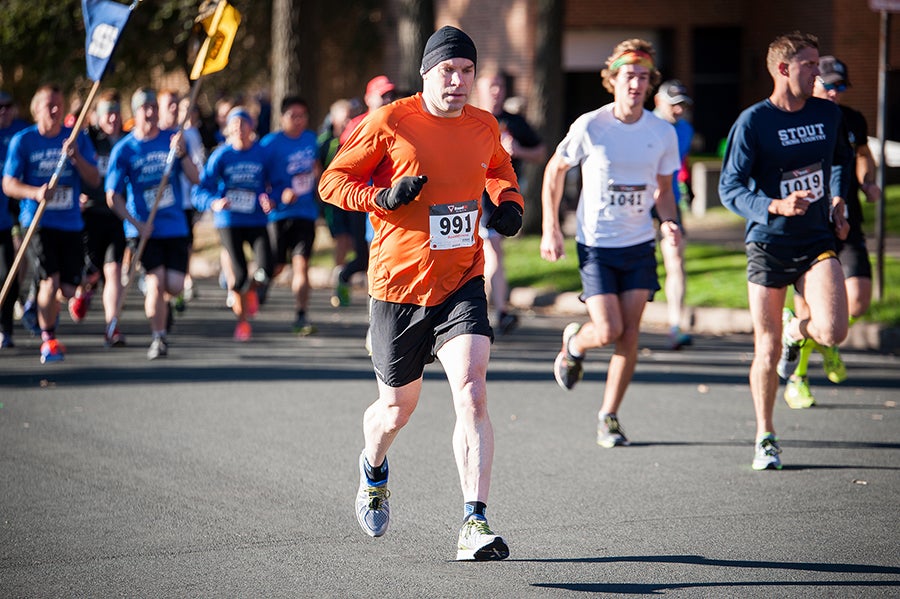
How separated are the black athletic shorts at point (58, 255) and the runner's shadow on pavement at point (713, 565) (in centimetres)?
703

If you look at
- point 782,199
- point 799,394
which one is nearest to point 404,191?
point 782,199

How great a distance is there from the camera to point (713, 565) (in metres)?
5.31

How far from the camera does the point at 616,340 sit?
7805mm

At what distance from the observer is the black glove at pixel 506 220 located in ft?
18.1

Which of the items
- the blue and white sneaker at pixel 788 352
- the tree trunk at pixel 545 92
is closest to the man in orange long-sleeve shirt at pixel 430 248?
the blue and white sneaker at pixel 788 352

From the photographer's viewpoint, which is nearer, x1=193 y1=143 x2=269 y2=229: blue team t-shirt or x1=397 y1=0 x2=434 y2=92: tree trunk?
x1=193 y1=143 x2=269 y2=229: blue team t-shirt

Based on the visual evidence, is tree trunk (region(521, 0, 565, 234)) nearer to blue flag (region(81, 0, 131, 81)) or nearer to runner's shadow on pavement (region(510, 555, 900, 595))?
blue flag (region(81, 0, 131, 81))

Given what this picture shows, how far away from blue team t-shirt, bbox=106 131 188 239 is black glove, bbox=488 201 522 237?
6.23m

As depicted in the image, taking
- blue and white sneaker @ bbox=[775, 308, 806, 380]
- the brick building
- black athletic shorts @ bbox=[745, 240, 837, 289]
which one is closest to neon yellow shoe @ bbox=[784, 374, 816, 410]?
blue and white sneaker @ bbox=[775, 308, 806, 380]

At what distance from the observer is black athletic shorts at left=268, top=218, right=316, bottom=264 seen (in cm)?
1286

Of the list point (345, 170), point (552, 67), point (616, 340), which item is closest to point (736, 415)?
point (616, 340)

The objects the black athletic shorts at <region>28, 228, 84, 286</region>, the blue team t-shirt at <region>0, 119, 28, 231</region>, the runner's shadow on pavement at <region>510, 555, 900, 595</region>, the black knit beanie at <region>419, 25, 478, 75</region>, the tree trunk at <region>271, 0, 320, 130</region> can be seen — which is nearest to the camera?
the runner's shadow on pavement at <region>510, 555, 900, 595</region>

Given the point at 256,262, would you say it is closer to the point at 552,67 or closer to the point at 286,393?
the point at 286,393

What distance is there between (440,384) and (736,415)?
2390 millimetres
